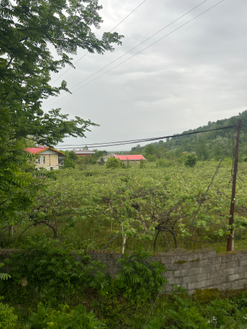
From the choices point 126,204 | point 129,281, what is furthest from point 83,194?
point 129,281

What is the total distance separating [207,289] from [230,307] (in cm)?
66

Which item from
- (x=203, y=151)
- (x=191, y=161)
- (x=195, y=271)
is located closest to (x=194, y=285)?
(x=195, y=271)

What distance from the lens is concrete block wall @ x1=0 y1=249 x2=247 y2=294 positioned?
13.8ft

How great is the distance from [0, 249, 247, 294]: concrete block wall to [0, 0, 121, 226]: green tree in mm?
2484

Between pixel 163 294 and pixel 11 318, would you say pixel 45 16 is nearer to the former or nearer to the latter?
pixel 11 318

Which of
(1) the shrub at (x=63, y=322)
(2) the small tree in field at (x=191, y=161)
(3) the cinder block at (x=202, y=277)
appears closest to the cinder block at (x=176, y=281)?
(3) the cinder block at (x=202, y=277)

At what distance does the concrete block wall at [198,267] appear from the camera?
4191 mm

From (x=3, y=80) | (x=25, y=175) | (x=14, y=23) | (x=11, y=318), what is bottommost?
(x=11, y=318)

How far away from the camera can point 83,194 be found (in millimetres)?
7941

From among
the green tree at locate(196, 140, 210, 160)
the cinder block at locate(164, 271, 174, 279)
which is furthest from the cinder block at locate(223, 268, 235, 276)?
the green tree at locate(196, 140, 210, 160)

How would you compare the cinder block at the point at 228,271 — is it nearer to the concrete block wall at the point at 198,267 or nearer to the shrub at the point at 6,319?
the concrete block wall at the point at 198,267

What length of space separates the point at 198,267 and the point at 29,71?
6025 mm

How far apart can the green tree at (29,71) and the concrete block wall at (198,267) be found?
97.8 inches

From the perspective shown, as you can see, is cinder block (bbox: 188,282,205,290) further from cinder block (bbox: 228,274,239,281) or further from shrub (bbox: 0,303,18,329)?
shrub (bbox: 0,303,18,329)
